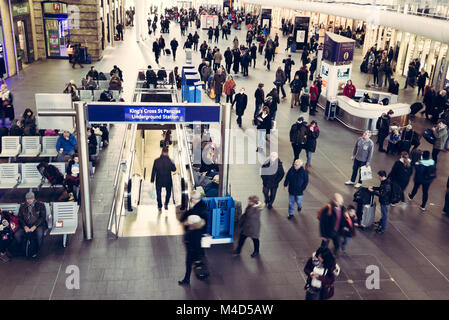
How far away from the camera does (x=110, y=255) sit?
777cm

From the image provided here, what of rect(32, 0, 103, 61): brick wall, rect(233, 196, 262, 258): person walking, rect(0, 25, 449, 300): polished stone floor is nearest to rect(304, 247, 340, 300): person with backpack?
rect(0, 25, 449, 300): polished stone floor

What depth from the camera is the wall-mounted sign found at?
21.9 metres

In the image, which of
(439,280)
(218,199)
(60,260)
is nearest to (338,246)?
(439,280)

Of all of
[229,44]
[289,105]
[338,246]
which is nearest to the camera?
[338,246]

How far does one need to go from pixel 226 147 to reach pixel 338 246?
269 centimetres

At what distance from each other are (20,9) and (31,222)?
1879 cm

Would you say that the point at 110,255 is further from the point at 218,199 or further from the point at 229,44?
the point at 229,44

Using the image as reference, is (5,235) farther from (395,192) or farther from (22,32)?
(22,32)

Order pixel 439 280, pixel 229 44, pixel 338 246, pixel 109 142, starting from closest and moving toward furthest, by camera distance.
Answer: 1. pixel 439 280
2. pixel 338 246
3. pixel 109 142
4. pixel 229 44

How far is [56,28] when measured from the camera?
1005 inches

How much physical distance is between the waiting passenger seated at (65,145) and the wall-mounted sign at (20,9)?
47.0 ft

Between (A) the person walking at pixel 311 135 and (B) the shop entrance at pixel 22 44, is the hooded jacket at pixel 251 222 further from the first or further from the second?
(B) the shop entrance at pixel 22 44

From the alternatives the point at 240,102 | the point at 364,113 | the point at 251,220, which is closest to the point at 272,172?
the point at 251,220

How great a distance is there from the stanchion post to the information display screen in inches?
6.6
